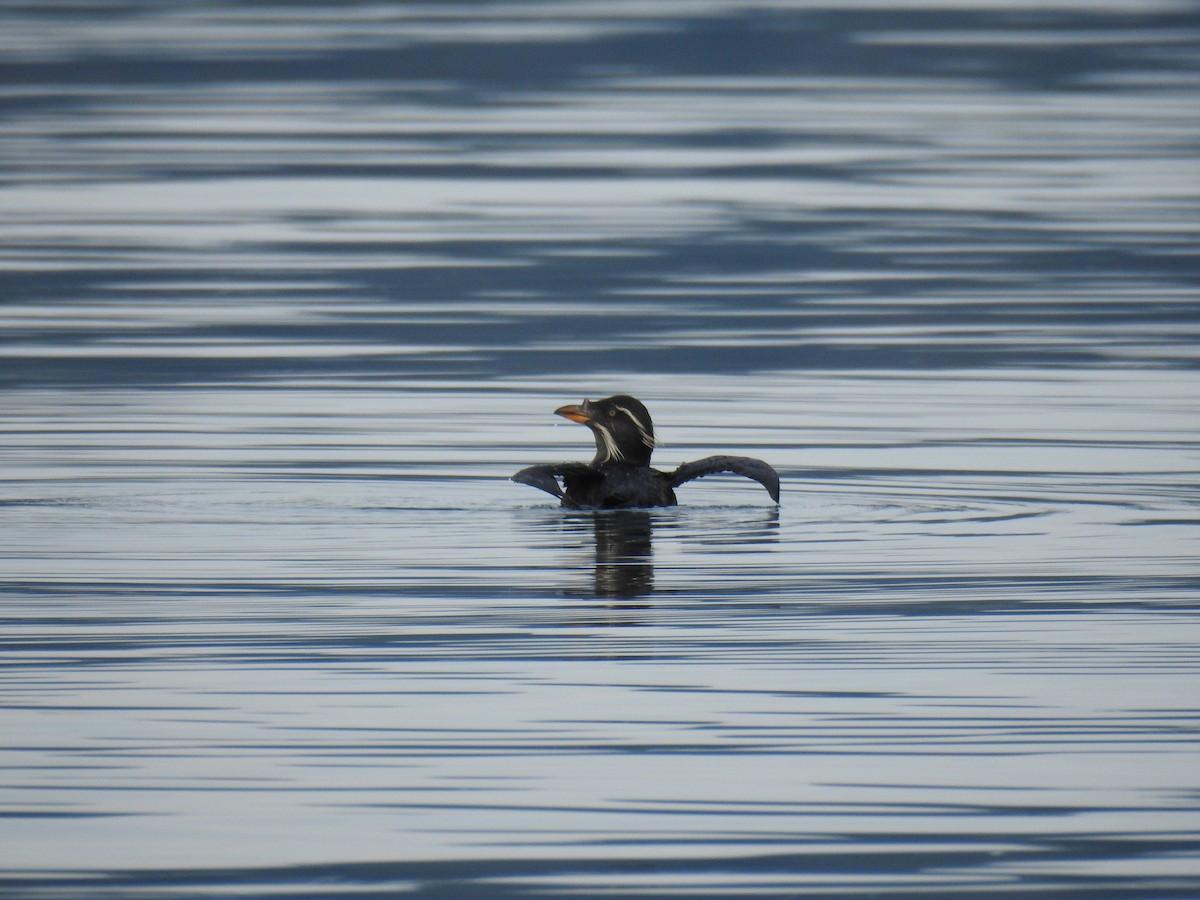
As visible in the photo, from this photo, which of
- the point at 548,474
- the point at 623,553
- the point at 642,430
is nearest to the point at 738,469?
the point at 642,430

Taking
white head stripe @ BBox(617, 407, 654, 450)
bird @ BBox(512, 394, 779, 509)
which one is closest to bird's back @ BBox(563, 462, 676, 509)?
bird @ BBox(512, 394, 779, 509)

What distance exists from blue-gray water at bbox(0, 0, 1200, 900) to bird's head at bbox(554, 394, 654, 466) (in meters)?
0.35

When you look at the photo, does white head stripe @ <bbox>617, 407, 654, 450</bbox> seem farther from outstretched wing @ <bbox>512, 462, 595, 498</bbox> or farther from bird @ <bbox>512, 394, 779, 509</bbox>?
outstretched wing @ <bbox>512, 462, 595, 498</bbox>

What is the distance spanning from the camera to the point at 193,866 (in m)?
7.11

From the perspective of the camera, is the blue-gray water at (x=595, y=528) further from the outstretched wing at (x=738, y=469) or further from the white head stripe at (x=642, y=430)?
the white head stripe at (x=642, y=430)

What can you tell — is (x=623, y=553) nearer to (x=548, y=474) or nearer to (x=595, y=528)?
(x=595, y=528)

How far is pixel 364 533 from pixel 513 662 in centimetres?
282

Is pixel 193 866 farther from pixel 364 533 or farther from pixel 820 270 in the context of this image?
pixel 820 270

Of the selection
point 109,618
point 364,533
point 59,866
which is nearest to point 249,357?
point 364,533

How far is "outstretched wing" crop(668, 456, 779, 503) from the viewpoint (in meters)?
12.4

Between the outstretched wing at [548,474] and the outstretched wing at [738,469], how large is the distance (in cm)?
46

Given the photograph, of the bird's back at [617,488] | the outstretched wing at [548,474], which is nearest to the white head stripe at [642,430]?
the bird's back at [617,488]

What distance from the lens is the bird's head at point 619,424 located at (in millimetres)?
12930

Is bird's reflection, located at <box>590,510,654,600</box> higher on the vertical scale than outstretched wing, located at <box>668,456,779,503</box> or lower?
lower
